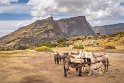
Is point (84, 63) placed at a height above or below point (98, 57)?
below

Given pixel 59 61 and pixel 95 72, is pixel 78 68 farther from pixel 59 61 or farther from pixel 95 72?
pixel 59 61

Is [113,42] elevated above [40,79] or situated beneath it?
elevated above

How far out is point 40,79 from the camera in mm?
27562

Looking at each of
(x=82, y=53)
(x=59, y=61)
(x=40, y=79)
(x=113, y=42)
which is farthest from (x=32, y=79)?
(x=113, y=42)

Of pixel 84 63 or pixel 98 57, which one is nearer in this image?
pixel 84 63

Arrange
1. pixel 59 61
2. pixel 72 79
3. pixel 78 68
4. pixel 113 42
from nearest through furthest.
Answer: pixel 72 79 → pixel 78 68 → pixel 59 61 → pixel 113 42

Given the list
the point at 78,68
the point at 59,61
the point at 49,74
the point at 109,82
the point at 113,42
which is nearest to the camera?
the point at 109,82

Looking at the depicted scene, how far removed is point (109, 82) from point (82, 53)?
4.99 metres

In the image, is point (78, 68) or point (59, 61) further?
point (59, 61)

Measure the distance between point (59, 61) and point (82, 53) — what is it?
50.7ft

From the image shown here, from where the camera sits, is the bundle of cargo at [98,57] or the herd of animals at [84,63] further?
the bundle of cargo at [98,57]

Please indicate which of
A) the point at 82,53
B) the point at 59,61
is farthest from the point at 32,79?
the point at 59,61

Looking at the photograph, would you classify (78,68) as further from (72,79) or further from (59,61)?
(59,61)

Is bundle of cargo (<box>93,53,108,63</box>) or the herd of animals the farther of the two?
bundle of cargo (<box>93,53,108,63</box>)
